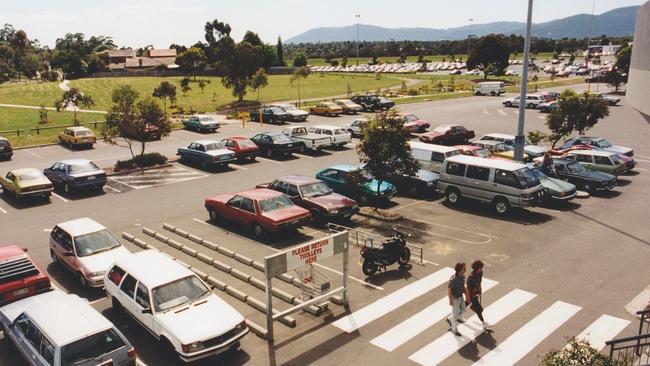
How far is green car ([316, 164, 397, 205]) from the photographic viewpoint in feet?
69.3

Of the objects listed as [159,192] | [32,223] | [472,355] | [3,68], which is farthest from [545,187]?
[3,68]

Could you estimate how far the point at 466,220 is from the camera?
64.1 ft

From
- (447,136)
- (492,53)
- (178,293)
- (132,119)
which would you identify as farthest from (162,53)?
(178,293)

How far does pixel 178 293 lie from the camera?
431 inches

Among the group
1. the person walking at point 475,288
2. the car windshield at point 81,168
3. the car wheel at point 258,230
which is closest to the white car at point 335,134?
the car windshield at point 81,168

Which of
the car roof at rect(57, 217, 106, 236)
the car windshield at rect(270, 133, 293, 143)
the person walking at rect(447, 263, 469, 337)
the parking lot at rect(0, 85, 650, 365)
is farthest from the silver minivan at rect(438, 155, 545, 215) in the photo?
the car roof at rect(57, 217, 106, 236)

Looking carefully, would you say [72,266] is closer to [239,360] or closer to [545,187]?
[239,360]

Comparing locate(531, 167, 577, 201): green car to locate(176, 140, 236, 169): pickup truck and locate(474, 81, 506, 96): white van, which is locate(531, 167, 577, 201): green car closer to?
locate(176, 140, 236, 169): pickup truck

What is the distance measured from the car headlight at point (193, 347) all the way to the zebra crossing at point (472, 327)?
344cm

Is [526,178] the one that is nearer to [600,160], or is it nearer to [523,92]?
[523,92]

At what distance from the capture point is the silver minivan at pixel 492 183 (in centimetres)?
1952

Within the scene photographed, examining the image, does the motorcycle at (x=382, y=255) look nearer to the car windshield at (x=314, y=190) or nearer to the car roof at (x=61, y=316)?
the car windshield at (x=314, y=190)

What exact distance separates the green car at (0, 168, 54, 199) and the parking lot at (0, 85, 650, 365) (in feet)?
1.90

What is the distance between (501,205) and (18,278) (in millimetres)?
17025
